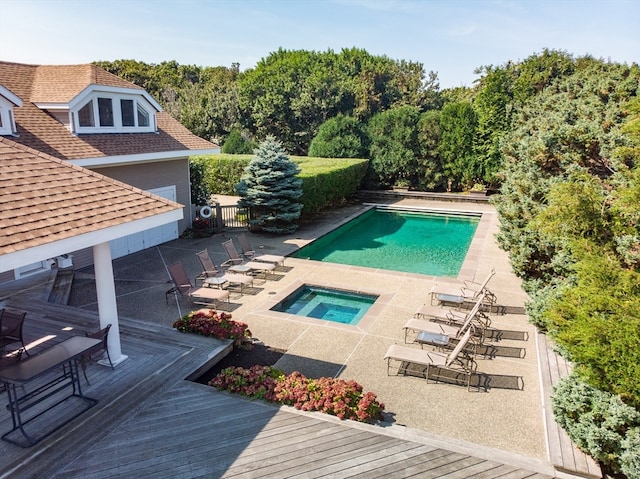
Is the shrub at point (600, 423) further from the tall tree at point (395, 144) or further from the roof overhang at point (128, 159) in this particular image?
the tall tree at point (395, 144)

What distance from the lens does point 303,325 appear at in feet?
36.3

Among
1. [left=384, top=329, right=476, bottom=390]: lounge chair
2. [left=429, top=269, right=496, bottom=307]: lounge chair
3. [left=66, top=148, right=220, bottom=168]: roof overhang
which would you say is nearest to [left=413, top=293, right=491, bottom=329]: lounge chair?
[left=429, top=269, right=496, bottom=307]: lounge chair

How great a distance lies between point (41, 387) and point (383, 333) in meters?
7.06

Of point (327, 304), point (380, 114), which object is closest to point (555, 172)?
point (327, 304)

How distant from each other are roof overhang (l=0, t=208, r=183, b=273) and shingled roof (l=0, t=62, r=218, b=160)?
7687mm

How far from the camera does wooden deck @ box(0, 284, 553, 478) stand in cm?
574

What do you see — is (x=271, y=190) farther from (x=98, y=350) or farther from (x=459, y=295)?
(x=98, y=350)

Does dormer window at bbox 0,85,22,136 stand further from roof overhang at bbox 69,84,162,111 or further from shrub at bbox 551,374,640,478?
shrub at bbox 551,374,640,478

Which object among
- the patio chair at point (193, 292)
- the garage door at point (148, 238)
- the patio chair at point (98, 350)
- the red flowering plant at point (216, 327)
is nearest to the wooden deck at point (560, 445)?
the red flowering plant at point (216, 327)

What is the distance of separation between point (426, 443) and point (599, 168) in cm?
787

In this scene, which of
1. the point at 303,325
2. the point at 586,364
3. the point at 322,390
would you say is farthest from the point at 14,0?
the point at 586,364

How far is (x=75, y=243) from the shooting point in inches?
253

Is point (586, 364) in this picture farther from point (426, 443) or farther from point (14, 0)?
point (14, 0)

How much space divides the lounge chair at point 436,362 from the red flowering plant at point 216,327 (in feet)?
10.6
